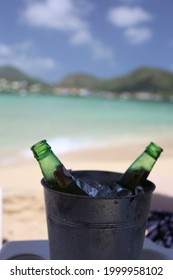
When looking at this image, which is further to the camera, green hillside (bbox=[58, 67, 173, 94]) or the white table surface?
green hillside (bbox=[58, 67, 173, 94])

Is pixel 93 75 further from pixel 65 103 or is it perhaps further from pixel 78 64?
pixel 65 103

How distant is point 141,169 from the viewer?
851 mm

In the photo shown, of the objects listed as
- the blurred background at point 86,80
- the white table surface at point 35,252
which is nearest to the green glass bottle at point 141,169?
the white table surface at point 35,252

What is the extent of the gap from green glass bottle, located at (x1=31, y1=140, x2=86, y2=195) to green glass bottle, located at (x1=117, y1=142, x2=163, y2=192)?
11cm

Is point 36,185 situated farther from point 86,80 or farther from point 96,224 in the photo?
point 86,80

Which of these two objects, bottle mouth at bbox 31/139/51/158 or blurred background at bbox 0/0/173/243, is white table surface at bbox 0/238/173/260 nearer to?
bottle mouth at bbox 31/139/51/158

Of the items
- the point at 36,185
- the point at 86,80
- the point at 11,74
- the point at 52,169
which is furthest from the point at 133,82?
the point at 52,169

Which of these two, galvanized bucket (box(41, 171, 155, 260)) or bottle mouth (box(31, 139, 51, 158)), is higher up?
bottle mouth (box(31, 139, 51, 158))

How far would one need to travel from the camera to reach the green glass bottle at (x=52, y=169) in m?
0.78

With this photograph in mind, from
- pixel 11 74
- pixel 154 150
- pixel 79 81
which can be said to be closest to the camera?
pixel 154 150

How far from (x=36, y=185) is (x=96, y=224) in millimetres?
3189

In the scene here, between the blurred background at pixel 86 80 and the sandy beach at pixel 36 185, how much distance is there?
0.04 metres

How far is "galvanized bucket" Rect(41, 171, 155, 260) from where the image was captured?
0.71 metres

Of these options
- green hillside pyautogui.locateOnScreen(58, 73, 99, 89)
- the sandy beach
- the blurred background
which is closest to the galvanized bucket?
the sandy beach
